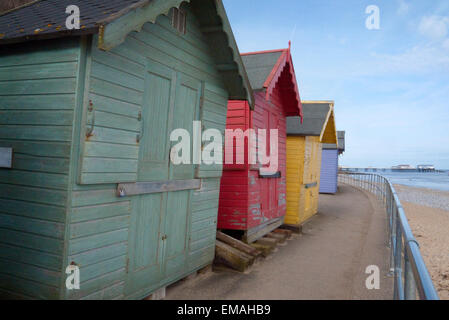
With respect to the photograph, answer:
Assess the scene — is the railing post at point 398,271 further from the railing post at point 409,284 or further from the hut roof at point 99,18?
the hut roof at point 99,18

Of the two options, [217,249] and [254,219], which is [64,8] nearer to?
[217,249]

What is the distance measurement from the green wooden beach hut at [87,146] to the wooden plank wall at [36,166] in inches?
0.4

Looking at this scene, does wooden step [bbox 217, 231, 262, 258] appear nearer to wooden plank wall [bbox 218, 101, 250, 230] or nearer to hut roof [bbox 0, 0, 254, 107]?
wooden plank wall [bbox 218, 101, 250, 230]

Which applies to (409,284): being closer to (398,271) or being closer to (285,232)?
(398,271)

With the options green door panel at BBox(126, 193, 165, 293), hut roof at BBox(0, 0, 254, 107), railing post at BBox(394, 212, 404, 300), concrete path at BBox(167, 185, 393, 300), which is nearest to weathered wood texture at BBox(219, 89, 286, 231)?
concrete path at BBox(167, 185, 393, 300)

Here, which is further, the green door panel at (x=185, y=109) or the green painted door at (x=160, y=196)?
the green door panel at (x=185, y=109)

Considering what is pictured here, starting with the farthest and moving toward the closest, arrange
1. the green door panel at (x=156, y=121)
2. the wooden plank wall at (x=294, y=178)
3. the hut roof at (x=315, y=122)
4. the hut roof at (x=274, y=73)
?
the hut roof at (x=315, y=122) < the wooden plank wall at (x=294, y=178) < the hut roof at (x=274, y=73) < the green door panel at (x=156, y=121)

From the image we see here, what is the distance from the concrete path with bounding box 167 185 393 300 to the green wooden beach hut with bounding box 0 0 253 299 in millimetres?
1170

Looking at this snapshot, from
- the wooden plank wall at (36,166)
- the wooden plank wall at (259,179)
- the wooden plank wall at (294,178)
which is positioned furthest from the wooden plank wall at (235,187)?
the wooden plank wall at (36,166)

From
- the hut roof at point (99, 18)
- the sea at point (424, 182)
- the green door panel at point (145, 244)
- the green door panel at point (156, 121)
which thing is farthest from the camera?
the sea at point (424, 182)

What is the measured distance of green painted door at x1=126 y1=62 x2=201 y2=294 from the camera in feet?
13.3

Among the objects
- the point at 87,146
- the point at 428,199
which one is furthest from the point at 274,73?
the point at 428,199

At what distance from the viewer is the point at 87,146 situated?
3.19 meters

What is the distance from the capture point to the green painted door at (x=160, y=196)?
4.04 m
